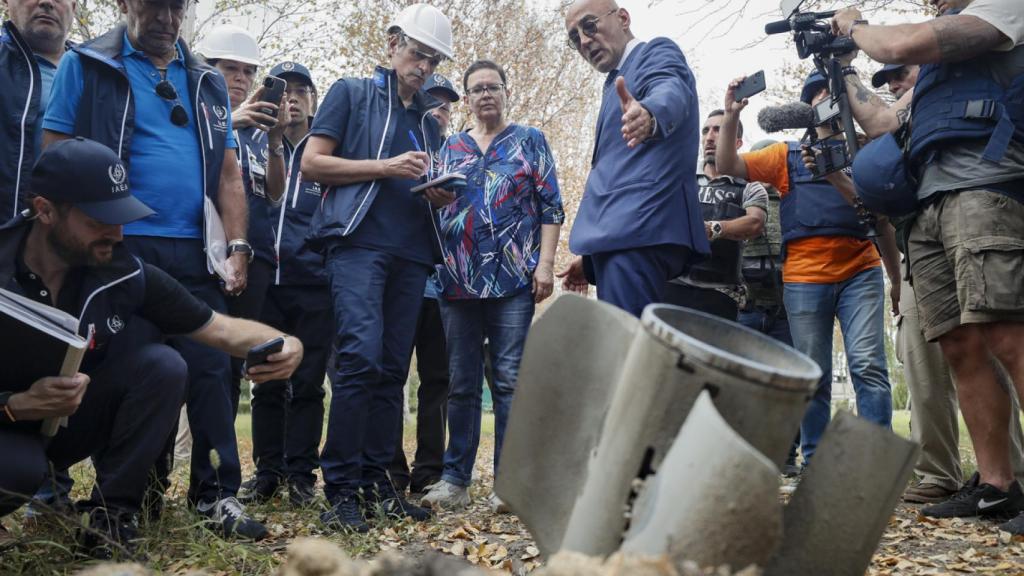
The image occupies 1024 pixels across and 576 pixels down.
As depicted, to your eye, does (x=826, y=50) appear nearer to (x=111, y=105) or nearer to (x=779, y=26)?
(x=779, y=26)

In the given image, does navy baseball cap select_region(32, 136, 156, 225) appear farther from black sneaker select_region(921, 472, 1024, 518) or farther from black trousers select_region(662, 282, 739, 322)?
black sneaker select_region(921, 472, 1024, 518)

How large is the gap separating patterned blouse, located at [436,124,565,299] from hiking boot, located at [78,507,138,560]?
2.08m

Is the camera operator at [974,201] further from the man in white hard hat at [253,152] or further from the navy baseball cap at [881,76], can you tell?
the man in white hard hat at [253,152]

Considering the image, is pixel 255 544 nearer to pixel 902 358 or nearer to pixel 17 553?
pixel 17 553

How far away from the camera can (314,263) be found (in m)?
5.48

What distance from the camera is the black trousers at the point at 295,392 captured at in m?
5.30

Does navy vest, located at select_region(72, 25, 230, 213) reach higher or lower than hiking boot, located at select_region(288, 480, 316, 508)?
higher

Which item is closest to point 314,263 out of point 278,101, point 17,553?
point 278,101

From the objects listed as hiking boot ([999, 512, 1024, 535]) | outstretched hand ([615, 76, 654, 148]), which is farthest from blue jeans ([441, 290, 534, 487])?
hiking boot ([999, 512, 1024, 535])

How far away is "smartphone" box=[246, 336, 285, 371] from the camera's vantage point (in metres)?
3.34

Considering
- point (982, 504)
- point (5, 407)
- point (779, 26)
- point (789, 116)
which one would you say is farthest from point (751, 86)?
point (5, 407)

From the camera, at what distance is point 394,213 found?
4.65m

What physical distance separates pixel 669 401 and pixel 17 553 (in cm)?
238

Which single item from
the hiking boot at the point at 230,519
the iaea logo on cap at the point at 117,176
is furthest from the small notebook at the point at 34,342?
the hiking boot at the point at 230,519
